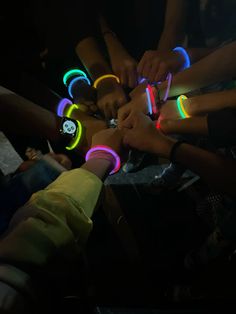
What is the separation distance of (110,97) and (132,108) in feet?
0.53

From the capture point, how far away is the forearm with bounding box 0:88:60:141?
128 cm

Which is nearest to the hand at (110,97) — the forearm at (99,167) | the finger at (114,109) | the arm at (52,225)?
the finger at (114,109)

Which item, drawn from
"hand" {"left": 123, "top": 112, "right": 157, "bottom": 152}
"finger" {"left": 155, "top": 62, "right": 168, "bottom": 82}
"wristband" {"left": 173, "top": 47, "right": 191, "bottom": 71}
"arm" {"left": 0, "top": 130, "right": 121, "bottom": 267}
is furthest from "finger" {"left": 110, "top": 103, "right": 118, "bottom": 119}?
"arm" {"left": 0, "top": 130, "right": 121, "bottom": 267}

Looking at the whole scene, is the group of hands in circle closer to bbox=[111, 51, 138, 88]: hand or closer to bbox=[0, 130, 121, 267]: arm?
bbox=[111, 51, 138, 88]: hand

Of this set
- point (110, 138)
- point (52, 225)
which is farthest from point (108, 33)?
point (52, 225)

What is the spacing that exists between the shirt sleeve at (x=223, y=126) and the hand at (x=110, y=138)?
0.40 meters

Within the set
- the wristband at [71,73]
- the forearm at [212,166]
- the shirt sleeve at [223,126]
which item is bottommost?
the forearm at [212,166]

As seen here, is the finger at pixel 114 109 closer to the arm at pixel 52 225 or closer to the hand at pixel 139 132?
the hand at pixel 139 132

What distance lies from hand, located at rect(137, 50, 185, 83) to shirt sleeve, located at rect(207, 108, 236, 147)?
1.22ft

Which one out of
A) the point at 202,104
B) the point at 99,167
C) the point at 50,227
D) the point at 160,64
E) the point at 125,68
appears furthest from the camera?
the point at 125,68

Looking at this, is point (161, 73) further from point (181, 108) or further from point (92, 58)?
point (92, 58)

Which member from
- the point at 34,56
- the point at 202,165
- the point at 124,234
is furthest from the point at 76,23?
the point at 124,234

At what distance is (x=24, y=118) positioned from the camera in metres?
1.33

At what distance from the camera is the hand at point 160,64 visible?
1.46 meters
